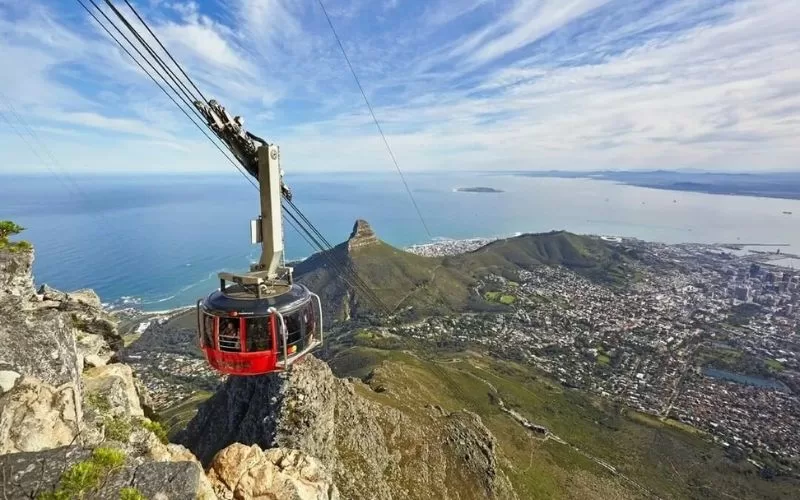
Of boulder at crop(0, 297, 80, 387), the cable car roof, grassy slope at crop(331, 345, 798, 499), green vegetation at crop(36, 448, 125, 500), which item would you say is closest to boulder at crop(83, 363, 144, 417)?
boulder at crop(0, 297, 80, 387)

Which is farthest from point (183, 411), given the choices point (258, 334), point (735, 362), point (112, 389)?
point (735, 362)

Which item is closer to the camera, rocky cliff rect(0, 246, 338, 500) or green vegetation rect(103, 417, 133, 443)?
rocky cliff rect(0, 246, 338, 500)

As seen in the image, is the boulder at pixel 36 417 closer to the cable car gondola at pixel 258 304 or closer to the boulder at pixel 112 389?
the boulder at pixel 112 389

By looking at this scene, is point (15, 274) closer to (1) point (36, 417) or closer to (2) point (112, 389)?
(2) point (112, 389)

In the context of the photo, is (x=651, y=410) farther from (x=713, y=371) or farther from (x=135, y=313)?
(x=135, y=313)

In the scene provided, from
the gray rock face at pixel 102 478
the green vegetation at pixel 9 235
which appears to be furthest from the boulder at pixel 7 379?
the green vegetation at pixel 9 235

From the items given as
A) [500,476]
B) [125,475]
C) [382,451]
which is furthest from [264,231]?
[500,476]

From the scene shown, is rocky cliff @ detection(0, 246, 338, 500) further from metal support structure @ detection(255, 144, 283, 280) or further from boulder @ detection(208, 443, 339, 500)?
metal support structure @ detection(255, 144, 283, 280)
